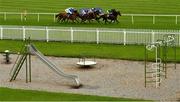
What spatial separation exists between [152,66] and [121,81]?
3.10 metres

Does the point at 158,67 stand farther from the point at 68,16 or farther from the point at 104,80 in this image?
the point at 68,16

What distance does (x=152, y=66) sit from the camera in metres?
25.0

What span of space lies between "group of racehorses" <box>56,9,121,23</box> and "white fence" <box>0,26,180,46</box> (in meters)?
8.18

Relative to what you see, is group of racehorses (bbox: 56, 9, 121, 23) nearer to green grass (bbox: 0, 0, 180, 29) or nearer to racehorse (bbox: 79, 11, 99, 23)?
racehorse (bbox: 79, 11, 99, 23)

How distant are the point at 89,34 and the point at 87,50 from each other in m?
→ 2.82

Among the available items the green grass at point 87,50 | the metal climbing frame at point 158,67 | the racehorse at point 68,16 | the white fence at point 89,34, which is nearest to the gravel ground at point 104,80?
the metal climbing frame at point 158,67

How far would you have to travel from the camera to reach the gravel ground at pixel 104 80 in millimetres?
20453

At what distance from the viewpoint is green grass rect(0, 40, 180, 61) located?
2820 centimetres

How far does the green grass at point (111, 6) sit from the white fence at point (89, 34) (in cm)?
676

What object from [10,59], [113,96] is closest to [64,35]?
[10,59]

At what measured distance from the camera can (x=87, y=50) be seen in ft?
97.7

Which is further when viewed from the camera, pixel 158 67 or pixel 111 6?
pixel 111 6

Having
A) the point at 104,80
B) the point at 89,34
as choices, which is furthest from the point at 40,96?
the point at 89,34

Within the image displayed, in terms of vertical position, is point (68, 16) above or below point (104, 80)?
above
